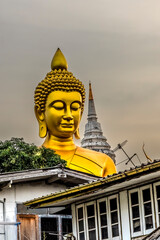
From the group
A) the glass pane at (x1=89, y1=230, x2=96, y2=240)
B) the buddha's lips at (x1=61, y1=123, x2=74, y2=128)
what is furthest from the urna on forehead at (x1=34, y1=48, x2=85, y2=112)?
the glass pane at (x1=89, y1=230, x2=96, y2=240)

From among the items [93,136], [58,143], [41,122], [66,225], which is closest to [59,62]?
[41,122]

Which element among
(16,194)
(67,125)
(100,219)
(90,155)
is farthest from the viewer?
(90,155)

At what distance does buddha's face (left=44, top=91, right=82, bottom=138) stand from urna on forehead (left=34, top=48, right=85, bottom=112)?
230 millimetres

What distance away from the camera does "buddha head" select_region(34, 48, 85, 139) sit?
46.4 m

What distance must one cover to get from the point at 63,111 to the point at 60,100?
661 millimetres

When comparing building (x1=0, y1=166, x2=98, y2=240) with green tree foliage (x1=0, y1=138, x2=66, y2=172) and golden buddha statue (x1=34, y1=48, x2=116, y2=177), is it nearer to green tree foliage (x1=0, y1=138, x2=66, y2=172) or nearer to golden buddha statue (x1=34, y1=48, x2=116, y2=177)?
green tree foliage (x1=0, y1=138, x2=66, y2=172)

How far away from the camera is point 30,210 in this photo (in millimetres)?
28000

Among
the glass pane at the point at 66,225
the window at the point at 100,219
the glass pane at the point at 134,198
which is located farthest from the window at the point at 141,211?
the glass pane at the point at 66,225

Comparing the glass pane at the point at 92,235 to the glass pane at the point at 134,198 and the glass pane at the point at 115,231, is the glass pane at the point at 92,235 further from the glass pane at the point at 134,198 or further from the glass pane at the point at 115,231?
the glass pane at the point at 134,198

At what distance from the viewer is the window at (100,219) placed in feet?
78.5

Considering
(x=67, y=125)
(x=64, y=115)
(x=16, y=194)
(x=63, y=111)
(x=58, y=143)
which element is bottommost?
(x=16, y=194)

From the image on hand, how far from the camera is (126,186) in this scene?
23.6 m

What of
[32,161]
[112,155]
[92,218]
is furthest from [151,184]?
A: [112,155]

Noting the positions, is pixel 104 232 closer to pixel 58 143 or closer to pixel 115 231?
pixel 115 231
